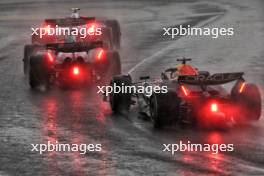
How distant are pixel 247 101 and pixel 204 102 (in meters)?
1.06

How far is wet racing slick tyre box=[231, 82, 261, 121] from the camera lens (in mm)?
16906

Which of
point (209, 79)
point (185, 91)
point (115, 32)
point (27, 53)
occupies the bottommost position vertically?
point (185, 91)

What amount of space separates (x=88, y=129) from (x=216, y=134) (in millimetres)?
2811

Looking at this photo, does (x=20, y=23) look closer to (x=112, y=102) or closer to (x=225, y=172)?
(x=112, y=102)

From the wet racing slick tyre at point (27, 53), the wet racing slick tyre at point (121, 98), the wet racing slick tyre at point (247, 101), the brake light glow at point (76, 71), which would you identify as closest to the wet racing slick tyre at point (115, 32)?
the wet racing slick tyre at point (27, 53)

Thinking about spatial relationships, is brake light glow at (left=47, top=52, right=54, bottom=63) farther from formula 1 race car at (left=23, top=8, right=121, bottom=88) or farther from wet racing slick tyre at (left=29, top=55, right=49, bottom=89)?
wet racing slick tyre at (left=29, top=55, right=49, bottom=89)

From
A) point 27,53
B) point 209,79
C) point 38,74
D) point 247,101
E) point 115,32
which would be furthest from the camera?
point 115,32

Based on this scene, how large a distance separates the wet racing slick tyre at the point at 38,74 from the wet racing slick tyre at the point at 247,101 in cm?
746

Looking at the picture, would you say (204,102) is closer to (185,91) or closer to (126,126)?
(185,91)

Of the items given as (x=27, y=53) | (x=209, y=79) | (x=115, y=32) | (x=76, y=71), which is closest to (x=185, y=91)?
(x=209, y=79)

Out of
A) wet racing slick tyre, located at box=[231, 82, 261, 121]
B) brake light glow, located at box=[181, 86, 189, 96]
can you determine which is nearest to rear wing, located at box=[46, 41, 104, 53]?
brake light glow, located at box=[181, 86, 189, 96]

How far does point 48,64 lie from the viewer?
910 inches

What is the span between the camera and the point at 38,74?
902 inches

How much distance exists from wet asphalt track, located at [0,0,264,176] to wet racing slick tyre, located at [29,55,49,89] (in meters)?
0.39
